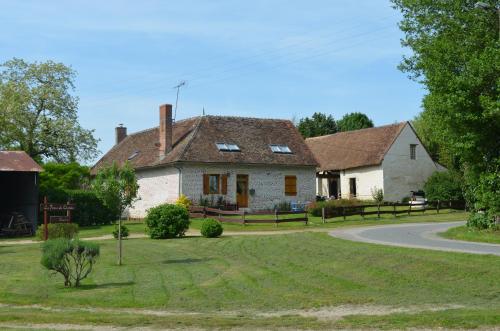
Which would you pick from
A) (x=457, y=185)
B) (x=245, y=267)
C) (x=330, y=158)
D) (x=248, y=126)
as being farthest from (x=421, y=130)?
(x=245, y=267)

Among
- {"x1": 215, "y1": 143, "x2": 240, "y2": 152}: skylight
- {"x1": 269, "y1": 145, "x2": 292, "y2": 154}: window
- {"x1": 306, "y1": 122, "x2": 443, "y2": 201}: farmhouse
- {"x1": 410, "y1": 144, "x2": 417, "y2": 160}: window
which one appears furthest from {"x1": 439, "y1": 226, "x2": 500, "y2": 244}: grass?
{"x1": 410, "y1": 144, "x2": 417, "y2": 160}: window

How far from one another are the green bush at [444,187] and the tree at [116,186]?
30953mm

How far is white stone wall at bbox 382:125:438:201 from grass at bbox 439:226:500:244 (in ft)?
76.8

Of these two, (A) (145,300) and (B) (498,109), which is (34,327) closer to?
(A) (145,300)

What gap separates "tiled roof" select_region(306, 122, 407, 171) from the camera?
50.8 metres

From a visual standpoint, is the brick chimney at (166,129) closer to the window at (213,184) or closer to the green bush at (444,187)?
the window at (213,184)

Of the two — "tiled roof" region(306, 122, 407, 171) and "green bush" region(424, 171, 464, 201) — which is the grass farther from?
"tiled roof" region(306, 122, 407, 171)

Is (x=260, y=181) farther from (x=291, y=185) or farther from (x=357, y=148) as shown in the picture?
(x=357, y=148)

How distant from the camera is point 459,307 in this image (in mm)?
11758

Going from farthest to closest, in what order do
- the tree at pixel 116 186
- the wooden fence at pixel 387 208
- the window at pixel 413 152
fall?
the window at pixel 413 152
the wooden fence at pixel 387 208
the tree at pixel 116 186

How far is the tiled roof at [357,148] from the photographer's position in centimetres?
5075

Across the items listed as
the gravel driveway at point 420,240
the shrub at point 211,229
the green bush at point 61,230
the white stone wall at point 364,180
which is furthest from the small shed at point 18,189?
the white stone wall at point 364,180

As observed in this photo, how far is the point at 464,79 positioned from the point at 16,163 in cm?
2344

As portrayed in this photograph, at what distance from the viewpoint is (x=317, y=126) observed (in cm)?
7962
